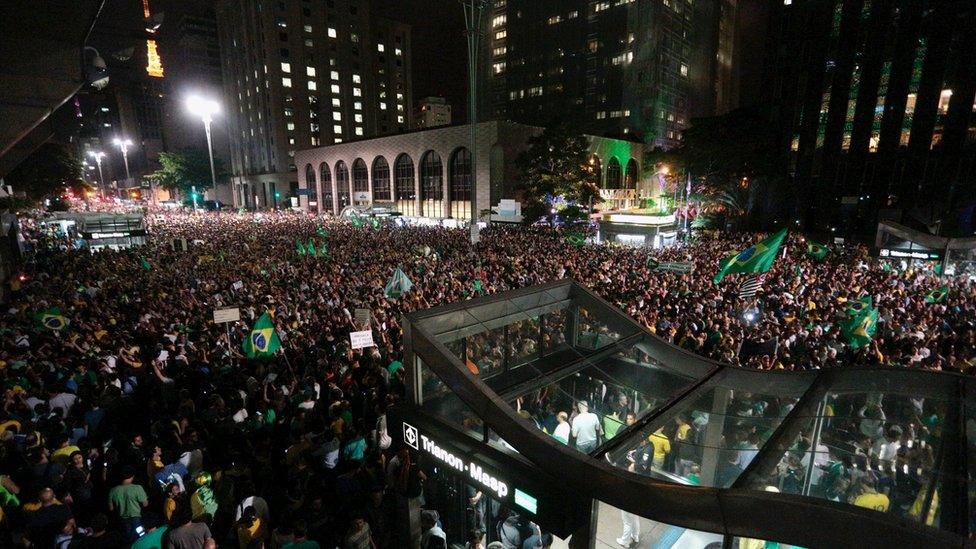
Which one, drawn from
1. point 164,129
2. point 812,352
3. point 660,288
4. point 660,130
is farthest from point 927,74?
point 164,129

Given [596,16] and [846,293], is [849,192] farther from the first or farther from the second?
[596,16]

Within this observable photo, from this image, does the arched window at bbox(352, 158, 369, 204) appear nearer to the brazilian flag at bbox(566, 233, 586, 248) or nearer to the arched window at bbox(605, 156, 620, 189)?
the arched window at bbox(605, 156, 620, 189)

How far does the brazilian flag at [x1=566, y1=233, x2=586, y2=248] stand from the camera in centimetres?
2954

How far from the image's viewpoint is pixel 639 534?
503 centimetres

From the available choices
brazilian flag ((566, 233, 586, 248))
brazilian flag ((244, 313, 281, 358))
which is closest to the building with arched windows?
brazilian flag ((566, 233, 586, 248))

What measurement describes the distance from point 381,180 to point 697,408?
61.8 meters

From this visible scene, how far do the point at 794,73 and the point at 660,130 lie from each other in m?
31.6

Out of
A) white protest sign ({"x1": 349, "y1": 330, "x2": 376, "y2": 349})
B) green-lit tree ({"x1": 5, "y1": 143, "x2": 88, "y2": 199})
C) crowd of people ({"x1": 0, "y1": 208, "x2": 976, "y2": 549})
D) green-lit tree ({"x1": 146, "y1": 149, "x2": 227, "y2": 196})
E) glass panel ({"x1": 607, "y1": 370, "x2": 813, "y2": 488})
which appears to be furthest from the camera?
green-lit tree ({"x1": 146, "y1": 149, "x2": 227, "y2": 196})

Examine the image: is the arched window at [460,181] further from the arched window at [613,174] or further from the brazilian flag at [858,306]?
the brazilian flag at [858,306]

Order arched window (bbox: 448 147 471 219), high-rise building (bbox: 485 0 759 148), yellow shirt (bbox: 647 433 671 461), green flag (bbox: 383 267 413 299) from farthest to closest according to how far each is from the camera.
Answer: high-rise building (bbox: 485 0 759 148) < arched window (bbox: 448 147 471 219) < green flag (bbox: 383 267 413 299) < yellow shirt (bbox: 647 433 671 461)

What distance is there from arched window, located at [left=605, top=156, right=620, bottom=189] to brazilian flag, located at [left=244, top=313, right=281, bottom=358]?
189 ft

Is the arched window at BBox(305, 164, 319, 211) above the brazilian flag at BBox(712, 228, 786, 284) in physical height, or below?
above

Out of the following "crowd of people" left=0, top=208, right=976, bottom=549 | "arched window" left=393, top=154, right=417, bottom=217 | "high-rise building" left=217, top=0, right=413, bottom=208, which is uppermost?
"high-rise building" left=217, top=0, right=413, bottom=208

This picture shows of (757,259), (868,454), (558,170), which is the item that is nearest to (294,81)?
(558,170)
